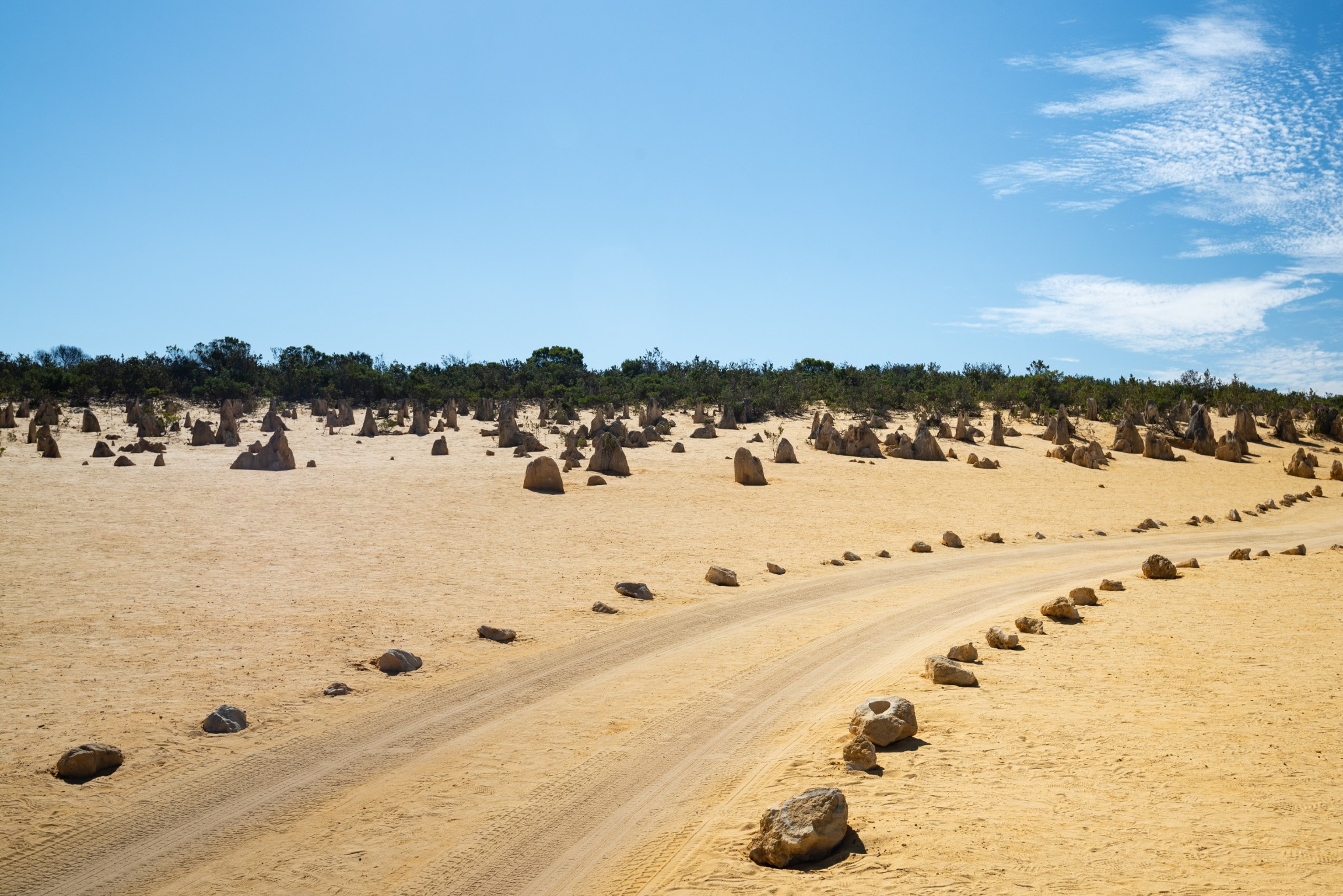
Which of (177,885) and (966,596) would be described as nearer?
(177,885)

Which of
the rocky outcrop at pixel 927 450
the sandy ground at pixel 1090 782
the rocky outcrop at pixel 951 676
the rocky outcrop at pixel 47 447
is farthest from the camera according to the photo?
the rocky outcrop at pixel 927 450

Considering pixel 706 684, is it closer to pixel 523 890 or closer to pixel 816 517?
pixel 523 890

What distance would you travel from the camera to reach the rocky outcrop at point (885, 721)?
7316 mm

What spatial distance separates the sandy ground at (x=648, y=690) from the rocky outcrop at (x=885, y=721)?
0.70ft

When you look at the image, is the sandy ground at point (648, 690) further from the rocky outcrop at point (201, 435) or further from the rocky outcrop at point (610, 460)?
the rocky outcrop at point (201, 435)

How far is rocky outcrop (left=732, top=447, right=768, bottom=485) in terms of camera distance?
27.4m

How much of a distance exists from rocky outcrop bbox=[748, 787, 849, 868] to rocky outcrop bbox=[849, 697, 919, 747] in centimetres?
172

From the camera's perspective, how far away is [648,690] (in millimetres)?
9047

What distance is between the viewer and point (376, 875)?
5.28 m

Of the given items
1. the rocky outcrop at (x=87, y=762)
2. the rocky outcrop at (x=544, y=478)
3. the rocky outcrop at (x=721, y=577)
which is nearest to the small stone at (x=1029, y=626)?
the rocky outcrop at (x=721, y=577)

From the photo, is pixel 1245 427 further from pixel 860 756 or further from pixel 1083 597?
pixel 860 756

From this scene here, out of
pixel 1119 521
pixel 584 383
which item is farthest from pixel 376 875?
pixel 584 383

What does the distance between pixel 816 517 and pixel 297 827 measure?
60.7 ft

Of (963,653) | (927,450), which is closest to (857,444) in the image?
(927,450)
